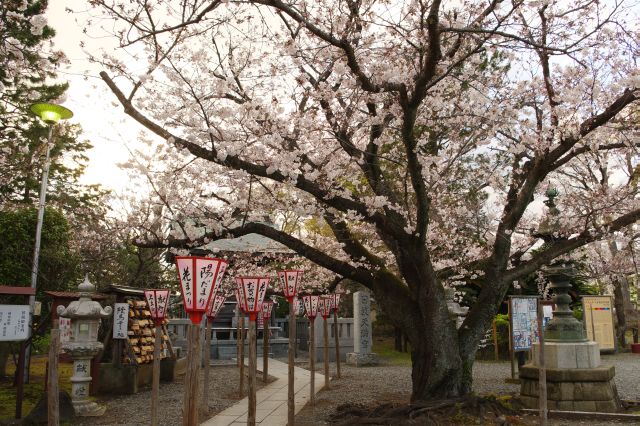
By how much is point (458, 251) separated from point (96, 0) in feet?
33.0

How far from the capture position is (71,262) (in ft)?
42.1

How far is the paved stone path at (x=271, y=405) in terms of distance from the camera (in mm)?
7848

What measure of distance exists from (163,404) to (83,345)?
73.1 inches

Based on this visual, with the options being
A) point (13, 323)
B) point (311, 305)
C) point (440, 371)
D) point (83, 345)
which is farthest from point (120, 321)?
point (440, 371)

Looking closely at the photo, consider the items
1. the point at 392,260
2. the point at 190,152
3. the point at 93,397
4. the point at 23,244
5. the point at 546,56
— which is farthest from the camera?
the point at 392,260

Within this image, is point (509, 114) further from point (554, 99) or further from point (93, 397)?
point (93, 397)

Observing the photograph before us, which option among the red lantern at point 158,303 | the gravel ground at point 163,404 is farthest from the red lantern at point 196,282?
the gravel ground at point 163,404

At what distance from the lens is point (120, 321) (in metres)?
10.1

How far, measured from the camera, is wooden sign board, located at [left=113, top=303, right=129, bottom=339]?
10.1 meters

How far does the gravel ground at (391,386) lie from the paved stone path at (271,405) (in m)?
0.33

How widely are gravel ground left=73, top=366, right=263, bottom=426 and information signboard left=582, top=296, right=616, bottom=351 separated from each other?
36.5 feet

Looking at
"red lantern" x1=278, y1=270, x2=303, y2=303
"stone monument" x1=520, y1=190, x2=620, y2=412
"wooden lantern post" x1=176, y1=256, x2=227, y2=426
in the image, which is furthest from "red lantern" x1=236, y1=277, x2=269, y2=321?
"stone monument" x1=520, y1=190, x2=620, y2=412

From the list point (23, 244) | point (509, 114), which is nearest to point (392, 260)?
point (509, 114)

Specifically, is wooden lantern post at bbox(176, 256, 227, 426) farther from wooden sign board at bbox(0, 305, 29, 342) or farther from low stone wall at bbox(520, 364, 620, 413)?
low stone wall at bbox(520, 364, 620, 413)
